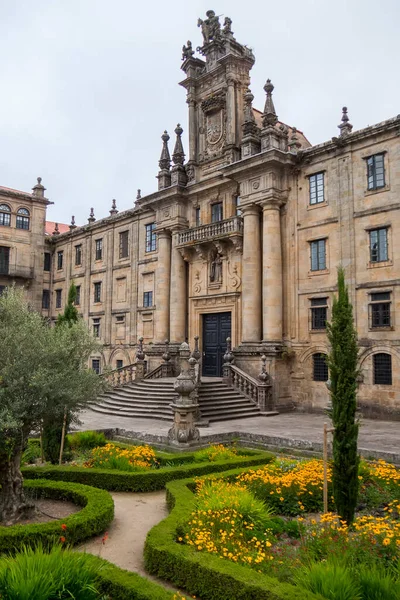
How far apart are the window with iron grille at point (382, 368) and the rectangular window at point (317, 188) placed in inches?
302

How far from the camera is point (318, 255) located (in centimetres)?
2323

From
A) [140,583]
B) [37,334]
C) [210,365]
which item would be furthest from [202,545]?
[210,365]

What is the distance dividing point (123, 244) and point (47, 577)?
1218 inches

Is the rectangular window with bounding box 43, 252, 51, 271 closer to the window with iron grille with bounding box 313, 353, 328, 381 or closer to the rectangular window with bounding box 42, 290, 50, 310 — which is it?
the rectangular window with bounding box 42, 290, 50, 310

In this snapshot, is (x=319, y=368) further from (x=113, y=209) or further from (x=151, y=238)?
(x=113, y=209)

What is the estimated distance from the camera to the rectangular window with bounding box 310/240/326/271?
75.6ft

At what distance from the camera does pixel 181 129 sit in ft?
97.7

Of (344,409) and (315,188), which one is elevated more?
(315,188)

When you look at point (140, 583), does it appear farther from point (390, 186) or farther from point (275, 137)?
point (275, 137)

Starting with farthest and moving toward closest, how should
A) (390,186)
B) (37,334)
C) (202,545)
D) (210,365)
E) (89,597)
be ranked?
(210,365), (390,186), (37,334), (202,545), (89,597)

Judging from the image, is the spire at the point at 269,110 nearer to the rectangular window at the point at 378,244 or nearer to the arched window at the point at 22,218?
the rectangular window at the point at 378,244

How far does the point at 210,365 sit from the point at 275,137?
12156mm

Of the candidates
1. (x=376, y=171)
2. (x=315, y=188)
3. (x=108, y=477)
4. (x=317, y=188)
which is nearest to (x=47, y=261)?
(x=315, y=188)

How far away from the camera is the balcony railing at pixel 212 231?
83.8 ft
